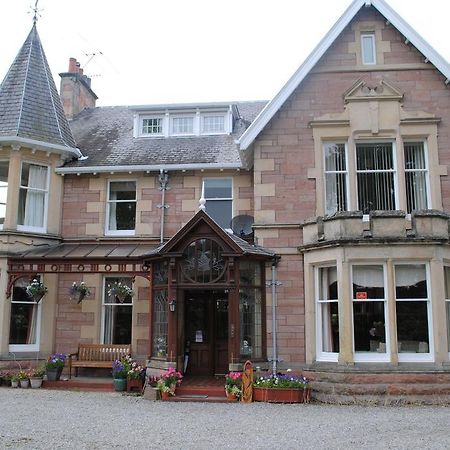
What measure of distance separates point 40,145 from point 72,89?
6.29m

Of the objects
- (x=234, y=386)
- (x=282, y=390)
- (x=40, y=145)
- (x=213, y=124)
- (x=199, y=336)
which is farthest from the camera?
(x=213, y=124)

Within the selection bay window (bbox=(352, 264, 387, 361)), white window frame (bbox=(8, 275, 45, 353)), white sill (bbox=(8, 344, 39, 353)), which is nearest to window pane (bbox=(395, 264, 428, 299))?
bay window (bbox=(352, 264, 387, 361))

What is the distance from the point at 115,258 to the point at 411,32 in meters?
9.94

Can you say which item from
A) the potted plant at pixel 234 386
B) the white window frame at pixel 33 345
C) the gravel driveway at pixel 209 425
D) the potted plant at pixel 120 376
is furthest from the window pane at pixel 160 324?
the white window frame at pixel 33 345

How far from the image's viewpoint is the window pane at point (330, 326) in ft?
43.6

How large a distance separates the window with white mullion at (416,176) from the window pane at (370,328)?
2.89 metres

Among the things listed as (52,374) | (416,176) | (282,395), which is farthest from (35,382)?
(416,176)

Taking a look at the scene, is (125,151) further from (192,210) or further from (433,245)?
(433,245)

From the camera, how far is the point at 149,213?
16766 millimetres

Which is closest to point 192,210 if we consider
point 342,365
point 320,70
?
Answer: point 320,70

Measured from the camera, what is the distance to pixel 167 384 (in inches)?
507

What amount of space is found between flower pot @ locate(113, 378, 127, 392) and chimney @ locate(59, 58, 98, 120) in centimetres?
1145

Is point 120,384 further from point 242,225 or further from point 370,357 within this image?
point 370,357

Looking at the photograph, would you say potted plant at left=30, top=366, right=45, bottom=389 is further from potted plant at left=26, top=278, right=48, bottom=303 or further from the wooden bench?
potted plant at left=26, top=278, right=48, bottom=303
